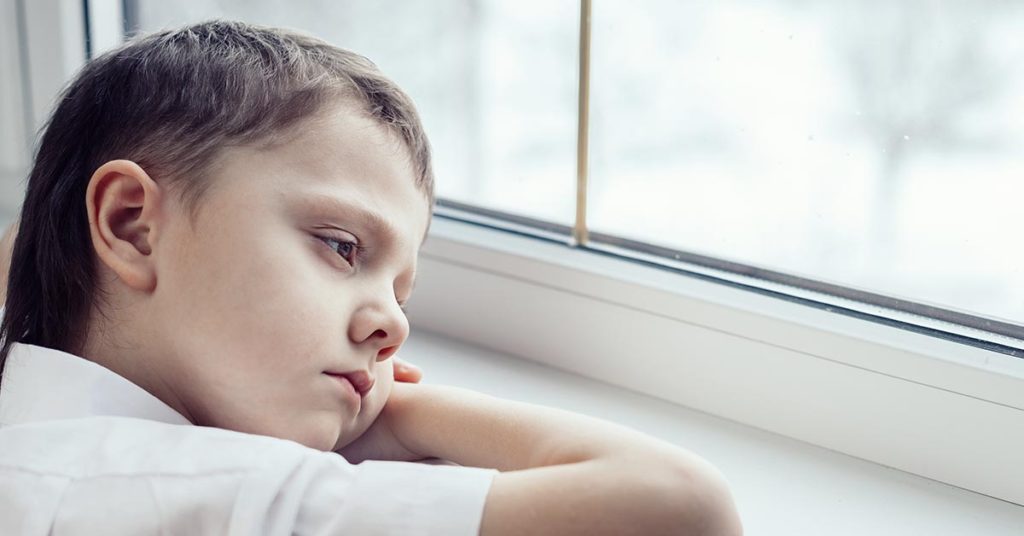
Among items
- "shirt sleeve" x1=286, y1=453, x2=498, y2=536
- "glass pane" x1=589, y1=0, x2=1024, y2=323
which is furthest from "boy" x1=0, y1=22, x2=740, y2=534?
"glass pane" x1=589, y1=0, x2=1024, y2=323

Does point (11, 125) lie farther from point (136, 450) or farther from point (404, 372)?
point (136, 450)

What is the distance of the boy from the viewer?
60cm

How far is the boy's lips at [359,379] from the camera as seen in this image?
0.71 metres

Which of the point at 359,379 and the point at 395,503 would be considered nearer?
the point at 395,503

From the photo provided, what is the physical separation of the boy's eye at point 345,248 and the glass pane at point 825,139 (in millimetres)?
393

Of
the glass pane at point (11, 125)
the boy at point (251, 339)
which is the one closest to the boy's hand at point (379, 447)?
the boy at point (251, 339)

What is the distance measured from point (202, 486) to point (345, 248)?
192mm

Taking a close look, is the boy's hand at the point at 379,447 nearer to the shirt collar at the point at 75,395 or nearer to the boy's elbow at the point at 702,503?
the shirt collar at the point at 75,395

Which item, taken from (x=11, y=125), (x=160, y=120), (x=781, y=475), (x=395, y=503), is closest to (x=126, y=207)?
(x=160, y=120)

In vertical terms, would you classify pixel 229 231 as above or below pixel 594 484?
above

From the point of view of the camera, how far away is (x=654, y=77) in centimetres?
101

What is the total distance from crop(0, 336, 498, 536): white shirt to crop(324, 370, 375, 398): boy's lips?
0.09 meters

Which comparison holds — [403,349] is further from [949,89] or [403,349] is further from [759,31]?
[949,89]

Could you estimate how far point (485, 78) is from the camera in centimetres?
119
